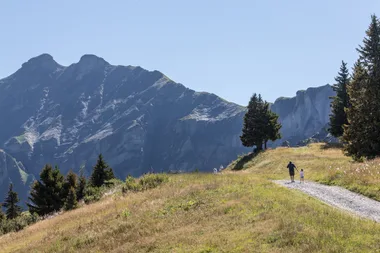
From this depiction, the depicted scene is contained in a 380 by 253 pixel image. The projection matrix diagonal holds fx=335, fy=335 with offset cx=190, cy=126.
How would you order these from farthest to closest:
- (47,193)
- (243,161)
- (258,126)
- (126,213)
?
(258,126), (243,161), (47,193), (126,213)

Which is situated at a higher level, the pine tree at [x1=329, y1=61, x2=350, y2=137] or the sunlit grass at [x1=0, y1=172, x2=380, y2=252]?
the pine tree at [x1=329, y1=61, x2=350, y2=137]

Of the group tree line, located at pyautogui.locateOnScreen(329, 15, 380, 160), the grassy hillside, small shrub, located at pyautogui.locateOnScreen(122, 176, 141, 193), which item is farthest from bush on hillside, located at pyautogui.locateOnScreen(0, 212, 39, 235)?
tree line, located at pyautogui.locateOnScreen(329, 15, 380, 160)

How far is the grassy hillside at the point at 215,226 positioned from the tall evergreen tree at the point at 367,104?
17.4m

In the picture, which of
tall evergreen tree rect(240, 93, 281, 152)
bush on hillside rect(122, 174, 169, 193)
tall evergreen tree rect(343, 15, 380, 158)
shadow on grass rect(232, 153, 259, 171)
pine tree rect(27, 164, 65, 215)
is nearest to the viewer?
bush on hillside rect(122, 174, 169, 193)

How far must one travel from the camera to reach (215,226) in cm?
1248

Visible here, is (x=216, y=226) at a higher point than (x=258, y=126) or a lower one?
lower

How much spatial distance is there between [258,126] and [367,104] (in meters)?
31.4

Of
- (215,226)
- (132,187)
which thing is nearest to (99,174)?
(132,187)

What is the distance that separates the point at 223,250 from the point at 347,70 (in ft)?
204

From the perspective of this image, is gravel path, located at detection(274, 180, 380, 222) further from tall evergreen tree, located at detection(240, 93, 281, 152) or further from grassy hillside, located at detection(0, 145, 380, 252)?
tall evergreen tree, located at detection(240, 93, 281, 152)

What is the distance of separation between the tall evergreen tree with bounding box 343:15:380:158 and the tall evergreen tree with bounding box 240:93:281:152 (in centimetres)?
2833

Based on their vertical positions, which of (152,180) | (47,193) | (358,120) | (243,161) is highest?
(358,120)

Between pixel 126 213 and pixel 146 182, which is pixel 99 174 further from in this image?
pixel 126 213

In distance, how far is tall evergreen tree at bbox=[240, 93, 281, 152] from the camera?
209 ft
